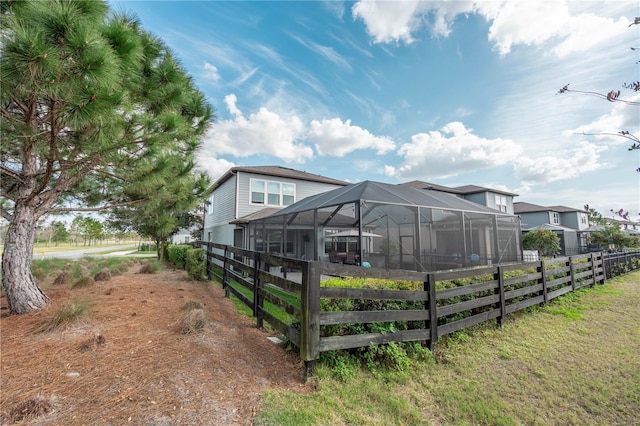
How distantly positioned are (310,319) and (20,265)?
18.7 feet

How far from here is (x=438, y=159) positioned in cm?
2353

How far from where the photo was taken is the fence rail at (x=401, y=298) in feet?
9.08

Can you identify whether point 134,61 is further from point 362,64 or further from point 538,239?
point 538,239

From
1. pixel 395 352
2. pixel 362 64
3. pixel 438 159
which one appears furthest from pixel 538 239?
pixel 395 352

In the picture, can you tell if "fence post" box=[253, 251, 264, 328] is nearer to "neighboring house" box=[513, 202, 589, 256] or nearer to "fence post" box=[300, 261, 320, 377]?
"fence post" box=[300, 261, 320, 377]

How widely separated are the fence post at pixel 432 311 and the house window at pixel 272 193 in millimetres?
11477

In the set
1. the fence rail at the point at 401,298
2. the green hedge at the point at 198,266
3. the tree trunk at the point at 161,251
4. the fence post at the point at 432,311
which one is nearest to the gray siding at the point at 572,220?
the fence rail at the point at 401,298

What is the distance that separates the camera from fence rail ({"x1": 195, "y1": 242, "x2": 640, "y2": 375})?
2.77 meters

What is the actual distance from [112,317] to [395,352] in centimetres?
468

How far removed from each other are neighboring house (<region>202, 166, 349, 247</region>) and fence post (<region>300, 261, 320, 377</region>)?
9.97 meters

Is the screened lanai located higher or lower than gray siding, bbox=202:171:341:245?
lower

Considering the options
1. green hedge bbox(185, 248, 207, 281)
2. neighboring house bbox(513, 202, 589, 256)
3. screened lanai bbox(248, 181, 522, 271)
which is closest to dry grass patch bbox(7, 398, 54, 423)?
green hedge bbox(185, 248, 207, 281)

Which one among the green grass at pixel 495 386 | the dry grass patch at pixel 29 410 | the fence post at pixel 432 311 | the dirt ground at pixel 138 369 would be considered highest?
the fence post at pixel 432 311

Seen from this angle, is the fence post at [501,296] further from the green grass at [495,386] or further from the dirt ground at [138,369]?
the dirt ground at [138,369]
